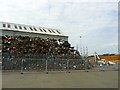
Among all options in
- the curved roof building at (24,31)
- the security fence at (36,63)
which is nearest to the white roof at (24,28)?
the curved roof building at (24,31)

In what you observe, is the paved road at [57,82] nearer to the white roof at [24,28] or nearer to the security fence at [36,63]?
the security fence at [36,63]

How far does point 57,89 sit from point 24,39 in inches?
860

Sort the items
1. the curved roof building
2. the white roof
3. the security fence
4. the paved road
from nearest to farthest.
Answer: the paved road < the security fence < the curved roof building < the white roof

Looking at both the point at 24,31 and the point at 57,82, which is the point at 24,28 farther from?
the point at 57,82

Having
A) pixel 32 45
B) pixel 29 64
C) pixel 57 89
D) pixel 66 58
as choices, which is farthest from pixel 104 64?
pixel 57 89

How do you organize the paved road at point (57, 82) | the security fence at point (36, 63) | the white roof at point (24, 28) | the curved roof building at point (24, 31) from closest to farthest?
the paved road at point (57, 82) → the security fence at point (36, 63) → the curved roof building at point (24, 31) → the white roof at point (24, 28)

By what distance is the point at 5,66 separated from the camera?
25.3m

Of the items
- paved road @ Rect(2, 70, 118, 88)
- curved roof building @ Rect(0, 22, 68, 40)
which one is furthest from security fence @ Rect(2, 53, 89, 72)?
curved roof building @ Rect(0, 22, 68, 40)

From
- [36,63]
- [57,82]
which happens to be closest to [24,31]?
[36,63]

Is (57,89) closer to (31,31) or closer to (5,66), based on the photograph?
(5,66)

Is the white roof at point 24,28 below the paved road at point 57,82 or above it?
above

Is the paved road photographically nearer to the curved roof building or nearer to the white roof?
the curved roof building

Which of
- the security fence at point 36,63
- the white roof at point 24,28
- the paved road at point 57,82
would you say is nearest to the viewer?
the paved road at point 57,82

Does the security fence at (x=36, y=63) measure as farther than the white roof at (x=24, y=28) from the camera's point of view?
No
